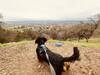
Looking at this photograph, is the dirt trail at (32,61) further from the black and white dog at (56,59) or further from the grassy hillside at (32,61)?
the black and white dog at (56,59)

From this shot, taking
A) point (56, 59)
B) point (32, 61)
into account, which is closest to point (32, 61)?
point (32, 61)

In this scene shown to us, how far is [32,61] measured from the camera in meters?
6.86

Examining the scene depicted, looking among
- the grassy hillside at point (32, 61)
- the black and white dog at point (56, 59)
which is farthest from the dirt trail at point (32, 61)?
the black and white dog at point (56, 59)

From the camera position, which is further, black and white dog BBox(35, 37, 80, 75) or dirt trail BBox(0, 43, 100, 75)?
dirt trail BBox(0, 43, 100, 75)

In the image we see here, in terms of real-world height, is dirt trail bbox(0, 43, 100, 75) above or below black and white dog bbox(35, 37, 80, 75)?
below

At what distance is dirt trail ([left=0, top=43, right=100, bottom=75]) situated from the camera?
6.49m

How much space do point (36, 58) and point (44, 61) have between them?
568mm

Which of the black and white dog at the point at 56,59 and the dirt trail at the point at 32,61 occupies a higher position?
the black and white dog at the point at 56,59

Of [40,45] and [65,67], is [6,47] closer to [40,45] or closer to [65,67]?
[40,45]

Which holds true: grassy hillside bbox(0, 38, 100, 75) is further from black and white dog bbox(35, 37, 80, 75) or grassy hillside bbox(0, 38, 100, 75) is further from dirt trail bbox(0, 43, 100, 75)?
black and white dog bbox(35, 37, 80, 75)

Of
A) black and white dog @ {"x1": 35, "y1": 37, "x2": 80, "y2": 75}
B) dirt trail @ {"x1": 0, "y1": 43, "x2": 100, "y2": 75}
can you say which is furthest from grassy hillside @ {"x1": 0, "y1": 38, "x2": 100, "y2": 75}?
black and white dog @ {"x1": 35, "y1": 37, "x2": 80, "y2": 75}

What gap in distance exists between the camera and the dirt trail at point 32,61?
6.49 meters

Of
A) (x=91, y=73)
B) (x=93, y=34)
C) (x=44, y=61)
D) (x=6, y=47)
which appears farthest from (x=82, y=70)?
(x=93, y=34)

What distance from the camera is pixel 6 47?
7.91 meters
